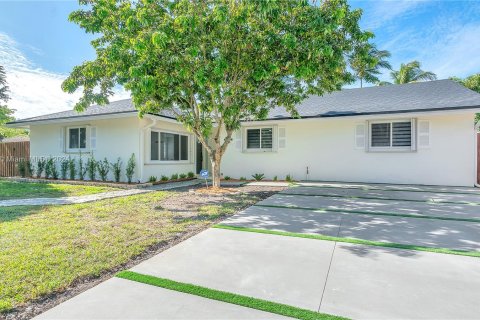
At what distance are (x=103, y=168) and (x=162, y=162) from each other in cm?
232

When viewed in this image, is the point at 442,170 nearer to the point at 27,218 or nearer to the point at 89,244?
the point at 89,244

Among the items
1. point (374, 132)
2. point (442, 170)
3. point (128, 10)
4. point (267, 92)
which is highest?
point (128, 10)

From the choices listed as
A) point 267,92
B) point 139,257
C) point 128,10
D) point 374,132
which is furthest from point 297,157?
point 139,257

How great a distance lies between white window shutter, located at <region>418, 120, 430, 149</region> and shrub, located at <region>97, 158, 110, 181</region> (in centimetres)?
1231

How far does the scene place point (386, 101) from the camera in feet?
36.8

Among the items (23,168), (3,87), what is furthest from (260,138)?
(3,87)

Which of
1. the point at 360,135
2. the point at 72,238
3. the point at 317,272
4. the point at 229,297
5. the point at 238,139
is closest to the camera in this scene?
the point at 229,297

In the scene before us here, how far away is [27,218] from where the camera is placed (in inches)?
197

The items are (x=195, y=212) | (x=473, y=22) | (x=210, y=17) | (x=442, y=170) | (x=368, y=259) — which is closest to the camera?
(x=368, y=259)

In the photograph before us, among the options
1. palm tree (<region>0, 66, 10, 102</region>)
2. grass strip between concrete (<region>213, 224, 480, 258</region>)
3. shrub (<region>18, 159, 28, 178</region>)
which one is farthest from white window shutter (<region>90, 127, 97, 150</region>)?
palm tree (<region>0, 66, 10, 102</region>)

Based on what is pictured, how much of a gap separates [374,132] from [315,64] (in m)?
5.61

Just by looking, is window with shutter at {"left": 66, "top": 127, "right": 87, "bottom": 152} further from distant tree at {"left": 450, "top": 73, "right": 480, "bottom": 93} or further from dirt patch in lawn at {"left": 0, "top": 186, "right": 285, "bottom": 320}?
distant tree at {"left": 450, "top": 73, "right": 480, "bottom": 93}

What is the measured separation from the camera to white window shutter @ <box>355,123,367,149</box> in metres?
10.8

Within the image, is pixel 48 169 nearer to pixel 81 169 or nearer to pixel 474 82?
pixel 81 169
